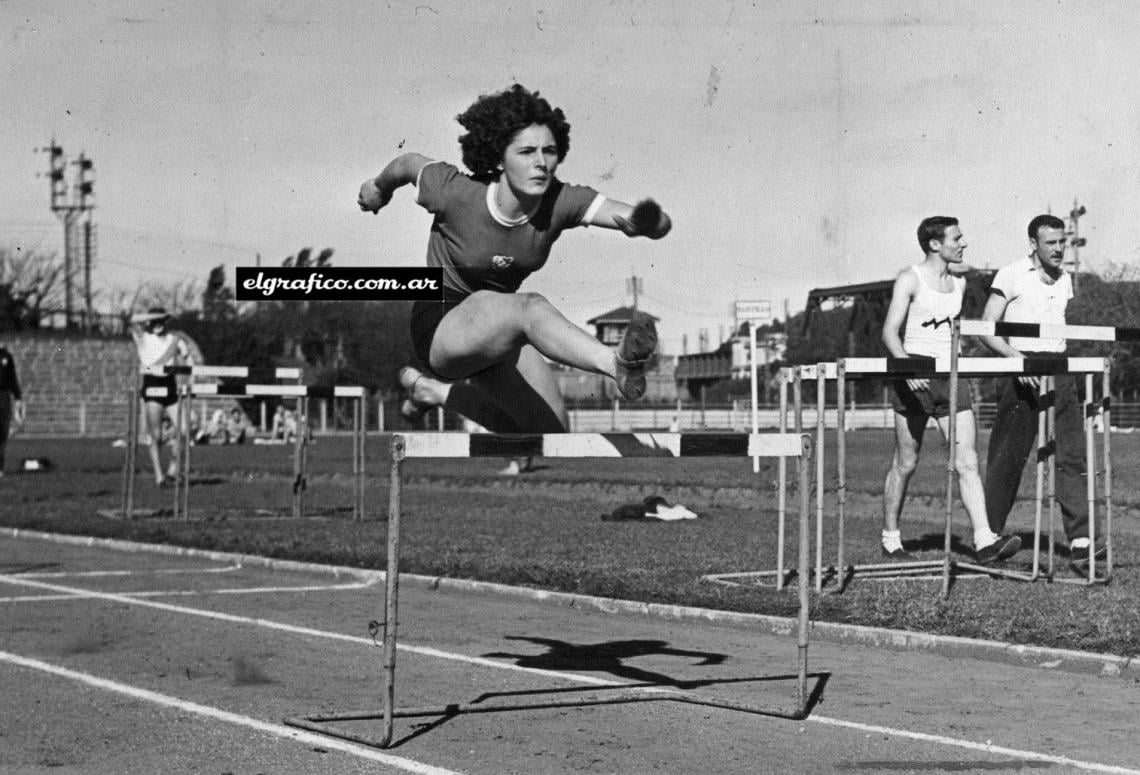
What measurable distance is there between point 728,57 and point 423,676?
3659 millimetres

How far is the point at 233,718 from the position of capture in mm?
7094

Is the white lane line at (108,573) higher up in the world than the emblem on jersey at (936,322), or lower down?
lower down

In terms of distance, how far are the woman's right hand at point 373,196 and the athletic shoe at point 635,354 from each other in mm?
1487

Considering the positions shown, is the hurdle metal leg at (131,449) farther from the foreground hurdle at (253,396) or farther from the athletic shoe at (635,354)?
→ the athletic shoe at (635,354)

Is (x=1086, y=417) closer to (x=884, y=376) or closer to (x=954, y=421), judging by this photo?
(x=954, y=421)

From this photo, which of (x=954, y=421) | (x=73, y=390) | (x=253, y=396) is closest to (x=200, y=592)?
(x=954, y=421)

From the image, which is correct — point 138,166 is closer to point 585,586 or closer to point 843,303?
A: point 585,586

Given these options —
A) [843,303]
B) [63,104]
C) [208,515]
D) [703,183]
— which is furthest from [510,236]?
[208,515]

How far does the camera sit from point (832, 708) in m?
7.46

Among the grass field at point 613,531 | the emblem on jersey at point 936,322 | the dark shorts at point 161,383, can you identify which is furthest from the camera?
the dark shorts at point 161,383

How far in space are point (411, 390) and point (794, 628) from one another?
3.84 meters

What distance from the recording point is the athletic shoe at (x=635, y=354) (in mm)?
5633

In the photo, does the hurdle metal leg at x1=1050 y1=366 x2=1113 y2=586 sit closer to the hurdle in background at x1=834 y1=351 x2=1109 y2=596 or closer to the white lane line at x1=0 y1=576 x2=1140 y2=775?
the hurdle in background at x1=834 y1=351 x2=1109 y2=596

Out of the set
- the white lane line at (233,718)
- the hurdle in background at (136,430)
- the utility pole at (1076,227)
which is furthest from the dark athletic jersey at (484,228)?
the hurdle in background at (136,430)
